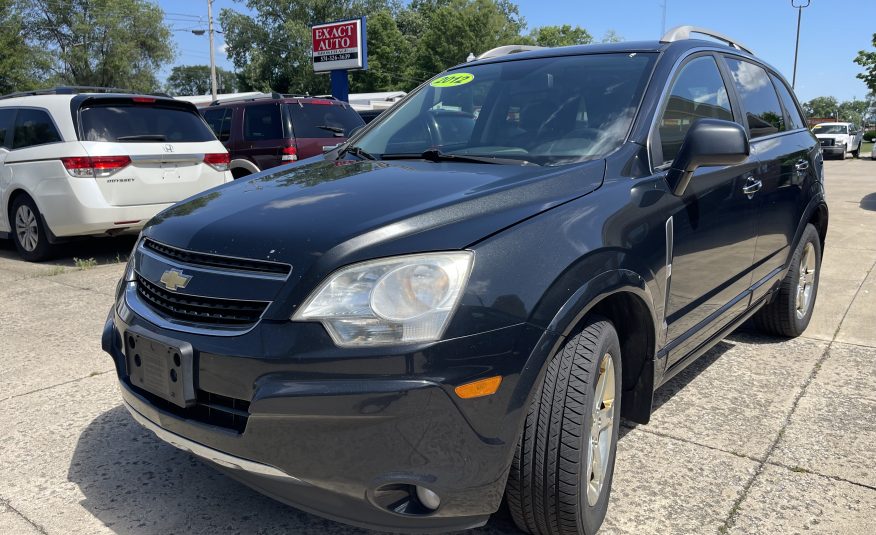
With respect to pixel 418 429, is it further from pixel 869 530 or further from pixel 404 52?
pixel 404 52

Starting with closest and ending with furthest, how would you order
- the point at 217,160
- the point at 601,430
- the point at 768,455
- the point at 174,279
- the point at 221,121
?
the point at 174,279, the point at 601,430, the point at 768,455, the point at 217,160, the point at 221,121

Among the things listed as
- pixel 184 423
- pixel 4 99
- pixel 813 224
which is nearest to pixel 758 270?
pixel 813 224

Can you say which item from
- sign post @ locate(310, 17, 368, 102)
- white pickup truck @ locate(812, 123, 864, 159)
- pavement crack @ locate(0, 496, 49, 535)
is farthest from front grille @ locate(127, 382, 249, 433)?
white pickup truck @ locate(812, 123, 864, 159)

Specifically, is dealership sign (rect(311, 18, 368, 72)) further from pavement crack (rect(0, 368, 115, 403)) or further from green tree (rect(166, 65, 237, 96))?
green tree (rect(166, 65, 237, 96))

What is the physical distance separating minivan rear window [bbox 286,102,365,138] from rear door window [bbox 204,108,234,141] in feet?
3.67

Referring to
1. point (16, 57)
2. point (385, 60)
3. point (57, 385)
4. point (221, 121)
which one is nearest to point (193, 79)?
point (385, 60)

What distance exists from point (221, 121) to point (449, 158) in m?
8.71

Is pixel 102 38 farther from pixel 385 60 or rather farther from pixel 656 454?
pixel 656 454

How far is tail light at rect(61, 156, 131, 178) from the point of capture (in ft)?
22.6

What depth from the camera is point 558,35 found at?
254 ft

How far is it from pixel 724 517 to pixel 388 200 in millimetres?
1686

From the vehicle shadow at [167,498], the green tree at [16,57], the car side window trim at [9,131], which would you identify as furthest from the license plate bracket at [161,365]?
the green tree at [16,57]

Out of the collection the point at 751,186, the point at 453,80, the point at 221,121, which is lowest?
the point at 751,186

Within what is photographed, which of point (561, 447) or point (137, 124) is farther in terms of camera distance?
point (137, 124)
